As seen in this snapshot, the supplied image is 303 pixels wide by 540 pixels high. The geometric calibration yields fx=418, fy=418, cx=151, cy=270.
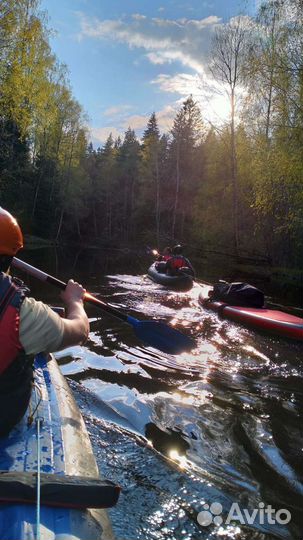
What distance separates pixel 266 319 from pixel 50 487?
6.34 m

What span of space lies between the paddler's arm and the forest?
435 inches

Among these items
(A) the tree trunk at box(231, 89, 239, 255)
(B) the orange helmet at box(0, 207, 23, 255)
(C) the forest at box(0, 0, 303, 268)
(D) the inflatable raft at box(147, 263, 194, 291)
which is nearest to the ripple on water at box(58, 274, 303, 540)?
(B) the orange helmet at box(0, 207, 23, 255)

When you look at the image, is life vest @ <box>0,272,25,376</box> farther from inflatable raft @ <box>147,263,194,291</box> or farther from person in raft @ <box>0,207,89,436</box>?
inflatable raft @ <box>147,263,194,291</box>

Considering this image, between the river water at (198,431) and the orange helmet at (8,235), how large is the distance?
5.39 ft

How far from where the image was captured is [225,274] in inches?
652

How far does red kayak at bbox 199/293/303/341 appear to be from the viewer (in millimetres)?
7004

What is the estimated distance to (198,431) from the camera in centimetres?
375

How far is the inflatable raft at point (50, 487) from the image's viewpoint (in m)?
1.45

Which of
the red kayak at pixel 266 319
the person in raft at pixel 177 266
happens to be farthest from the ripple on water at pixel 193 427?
the person in raft at pixel 177 266

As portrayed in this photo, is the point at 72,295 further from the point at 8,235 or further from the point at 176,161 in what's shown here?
the point at 176,161

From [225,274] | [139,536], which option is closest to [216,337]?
[139,536]

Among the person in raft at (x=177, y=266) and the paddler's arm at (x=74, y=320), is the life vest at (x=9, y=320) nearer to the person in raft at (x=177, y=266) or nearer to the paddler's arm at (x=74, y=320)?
the paddler's arm at (x=74, y=320)

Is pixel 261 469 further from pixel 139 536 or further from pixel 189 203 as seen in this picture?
pixel 189 203

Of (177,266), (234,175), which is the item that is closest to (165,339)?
(177,266)
